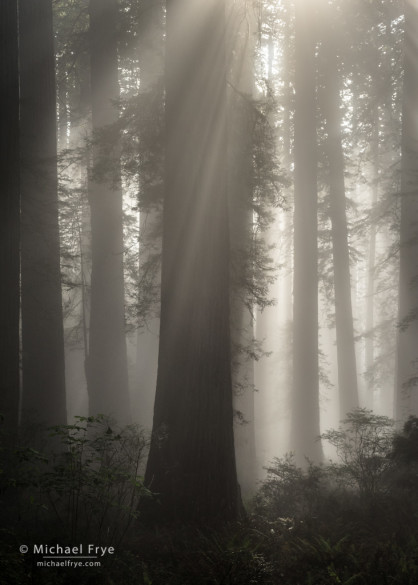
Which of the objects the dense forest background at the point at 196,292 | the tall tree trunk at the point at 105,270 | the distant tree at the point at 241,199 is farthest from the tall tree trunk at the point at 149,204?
the distant tree at the point at 241,199

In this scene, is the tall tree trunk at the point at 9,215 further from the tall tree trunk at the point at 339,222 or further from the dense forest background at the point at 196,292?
the tall tree trunk at the point at 339,222

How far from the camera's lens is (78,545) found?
5414mm

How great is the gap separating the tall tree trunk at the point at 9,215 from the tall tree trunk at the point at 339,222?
36.4 ft

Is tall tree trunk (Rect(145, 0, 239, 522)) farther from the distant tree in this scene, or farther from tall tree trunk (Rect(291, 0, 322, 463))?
tall tree trunk (Rect(291, 0, 322, 463))

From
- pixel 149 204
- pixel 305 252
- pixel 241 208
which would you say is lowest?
pixel 149 204

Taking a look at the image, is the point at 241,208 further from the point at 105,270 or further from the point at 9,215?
the point at 9,215

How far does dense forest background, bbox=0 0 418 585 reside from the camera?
5.91 meters

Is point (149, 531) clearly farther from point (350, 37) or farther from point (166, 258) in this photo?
point (350, 37)

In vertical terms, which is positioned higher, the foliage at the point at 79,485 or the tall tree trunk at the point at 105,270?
the tall tree trunk at the point at 105,270

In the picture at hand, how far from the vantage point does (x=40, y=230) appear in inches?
430

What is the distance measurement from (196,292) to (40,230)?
5325 millimetres

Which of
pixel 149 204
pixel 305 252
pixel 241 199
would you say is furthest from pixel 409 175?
pixel 149 204

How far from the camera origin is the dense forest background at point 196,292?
233 inches

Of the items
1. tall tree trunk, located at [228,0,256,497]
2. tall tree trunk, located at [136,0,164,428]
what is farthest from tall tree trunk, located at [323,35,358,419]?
tall tree trunk, located at [136,0,164,428]
